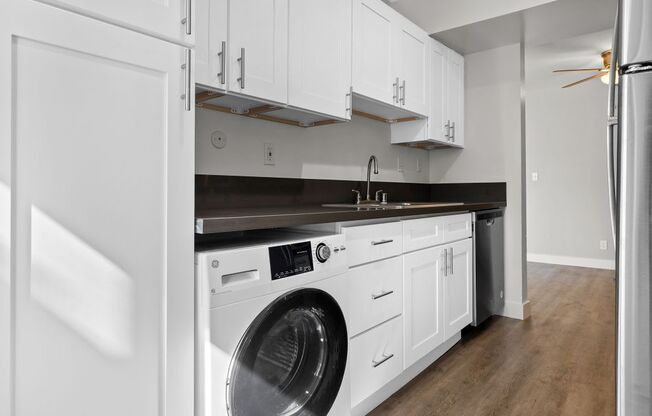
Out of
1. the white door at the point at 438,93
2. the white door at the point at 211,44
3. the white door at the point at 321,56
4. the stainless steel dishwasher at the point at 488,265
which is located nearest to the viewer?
the white door at the point at 211,44

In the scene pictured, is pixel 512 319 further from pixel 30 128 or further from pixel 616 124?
pixel 30 128

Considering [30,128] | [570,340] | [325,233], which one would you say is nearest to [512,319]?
[570,340]

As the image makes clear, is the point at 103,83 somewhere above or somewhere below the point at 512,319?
above

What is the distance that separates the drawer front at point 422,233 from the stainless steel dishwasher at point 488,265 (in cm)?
64

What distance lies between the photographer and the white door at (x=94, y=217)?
85cm

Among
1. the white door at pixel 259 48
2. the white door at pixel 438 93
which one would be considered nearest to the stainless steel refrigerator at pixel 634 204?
the white door at pixel 259 48

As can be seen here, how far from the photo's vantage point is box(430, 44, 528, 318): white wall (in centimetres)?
329

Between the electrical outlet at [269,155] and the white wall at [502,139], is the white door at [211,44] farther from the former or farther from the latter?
the white wall at [502,139]

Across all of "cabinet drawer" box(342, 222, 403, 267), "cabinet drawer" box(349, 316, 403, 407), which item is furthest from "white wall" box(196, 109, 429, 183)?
"cabinet drawer" box(349, 316, 403, 407)

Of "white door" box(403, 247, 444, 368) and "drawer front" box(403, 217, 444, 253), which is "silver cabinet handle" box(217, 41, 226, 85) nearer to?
"drawer front" box(403, 217, 444, 253)

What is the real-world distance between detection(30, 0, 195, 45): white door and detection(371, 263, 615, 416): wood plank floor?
1724 mm

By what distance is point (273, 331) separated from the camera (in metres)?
1.35

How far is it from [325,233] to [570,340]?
219 centimetres

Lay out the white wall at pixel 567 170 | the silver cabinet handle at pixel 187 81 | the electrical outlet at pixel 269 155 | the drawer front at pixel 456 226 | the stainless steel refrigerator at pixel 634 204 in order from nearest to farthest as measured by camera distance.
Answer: the stainless steel refrigerator at pixel 634 204, the silver cabinet handle at pixel 187 81, the electrical outlet at pixel 269 155, the drawer front at pixel 456 226, the white wall at pixel 567 170
